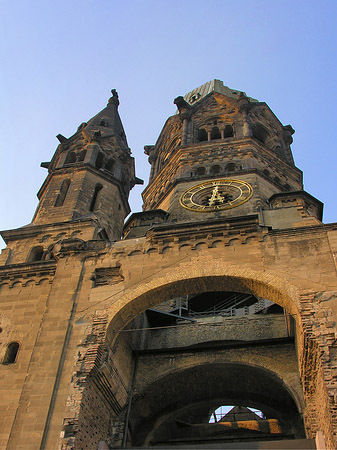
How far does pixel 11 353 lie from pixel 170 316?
6.06 m

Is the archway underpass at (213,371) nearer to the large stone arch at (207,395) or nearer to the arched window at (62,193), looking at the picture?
the large stone arch at (207,395)

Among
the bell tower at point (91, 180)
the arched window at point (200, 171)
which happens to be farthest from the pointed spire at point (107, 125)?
the arched window at point (200, 171)

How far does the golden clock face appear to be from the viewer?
814 inches

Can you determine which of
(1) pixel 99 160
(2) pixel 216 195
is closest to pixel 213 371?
(2) pixel 216 195

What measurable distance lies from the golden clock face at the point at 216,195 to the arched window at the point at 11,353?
28.9 feet

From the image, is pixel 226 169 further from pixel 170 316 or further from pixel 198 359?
pixel 198 359

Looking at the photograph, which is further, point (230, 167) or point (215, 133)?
point (215, 133)

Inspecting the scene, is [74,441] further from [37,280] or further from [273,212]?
[273,212]

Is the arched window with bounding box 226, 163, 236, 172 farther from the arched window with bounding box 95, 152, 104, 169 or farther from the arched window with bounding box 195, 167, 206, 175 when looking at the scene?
the arched window with bounding box 95, 152, 104, 169

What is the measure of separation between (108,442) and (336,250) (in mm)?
8133

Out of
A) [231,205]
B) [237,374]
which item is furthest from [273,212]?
[237,374]

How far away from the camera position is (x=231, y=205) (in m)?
20.4

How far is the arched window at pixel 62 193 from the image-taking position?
22.1 meters

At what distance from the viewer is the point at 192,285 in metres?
15.0
